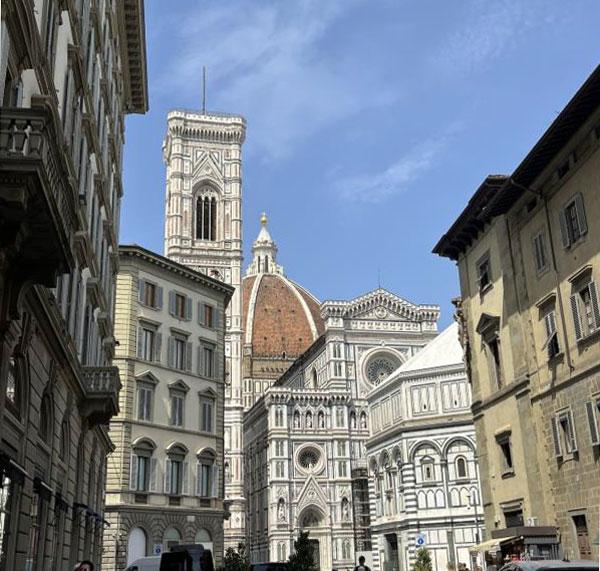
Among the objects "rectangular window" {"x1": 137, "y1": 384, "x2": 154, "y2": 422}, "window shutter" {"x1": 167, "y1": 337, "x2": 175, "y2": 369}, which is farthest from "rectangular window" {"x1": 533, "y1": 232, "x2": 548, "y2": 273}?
"window shutter" {"x1": 167, "y1": 337, "x2": 175, "y2": 369}

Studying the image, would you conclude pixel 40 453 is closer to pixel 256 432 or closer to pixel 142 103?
pixel 142 103

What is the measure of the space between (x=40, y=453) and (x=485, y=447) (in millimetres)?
17772

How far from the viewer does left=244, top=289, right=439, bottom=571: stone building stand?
9088cm

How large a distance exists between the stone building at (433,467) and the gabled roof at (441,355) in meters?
0.08

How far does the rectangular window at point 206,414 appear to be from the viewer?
47906 mm

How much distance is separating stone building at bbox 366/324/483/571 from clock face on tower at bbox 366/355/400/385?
3747 centimetres

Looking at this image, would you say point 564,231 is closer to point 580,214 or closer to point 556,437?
point 580,214

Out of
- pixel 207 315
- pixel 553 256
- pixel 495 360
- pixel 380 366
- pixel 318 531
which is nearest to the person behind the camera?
pixel 553 256

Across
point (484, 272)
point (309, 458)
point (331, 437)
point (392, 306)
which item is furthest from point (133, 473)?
point (392, 306)

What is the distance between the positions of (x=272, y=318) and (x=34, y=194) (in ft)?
478

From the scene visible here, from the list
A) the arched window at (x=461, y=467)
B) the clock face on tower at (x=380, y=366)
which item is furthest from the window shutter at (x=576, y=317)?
the clock face on tower at (x=380, y=366)

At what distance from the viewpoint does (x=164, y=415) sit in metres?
45.0

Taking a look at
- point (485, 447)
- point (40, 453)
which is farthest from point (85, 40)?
point (485, 447)

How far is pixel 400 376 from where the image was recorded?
58.5m
